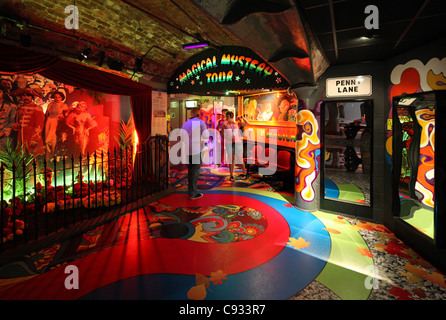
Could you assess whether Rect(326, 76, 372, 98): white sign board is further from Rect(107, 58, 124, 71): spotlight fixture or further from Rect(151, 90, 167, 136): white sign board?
Rect(151, 90, 167, 136): white sign board

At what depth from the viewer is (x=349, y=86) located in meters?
4.80

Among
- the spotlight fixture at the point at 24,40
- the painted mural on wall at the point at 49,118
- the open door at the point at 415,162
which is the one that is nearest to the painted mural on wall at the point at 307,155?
the open door at the point at 415,162

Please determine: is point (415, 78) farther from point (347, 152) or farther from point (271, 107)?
point (347, 152)

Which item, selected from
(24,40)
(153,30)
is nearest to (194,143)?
(153,30)

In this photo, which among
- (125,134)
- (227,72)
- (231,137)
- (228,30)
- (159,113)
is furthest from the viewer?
(231,137)

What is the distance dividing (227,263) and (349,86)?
4.05 m

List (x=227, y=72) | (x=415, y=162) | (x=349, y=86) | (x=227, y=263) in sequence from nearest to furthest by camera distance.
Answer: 1. (x=227, y=263)
2. (x=415, y=162)
3. (x=349, y=86)
4. (x=227, y=72)

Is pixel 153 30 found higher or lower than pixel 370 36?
higher

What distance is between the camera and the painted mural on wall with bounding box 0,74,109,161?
4.91 metres

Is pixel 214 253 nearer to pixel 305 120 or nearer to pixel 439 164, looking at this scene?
pixel 439 164

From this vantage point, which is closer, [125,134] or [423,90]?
[423,90]

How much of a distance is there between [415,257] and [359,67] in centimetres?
342

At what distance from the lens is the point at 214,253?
11.5ft

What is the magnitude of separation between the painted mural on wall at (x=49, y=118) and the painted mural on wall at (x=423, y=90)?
5773 mm
